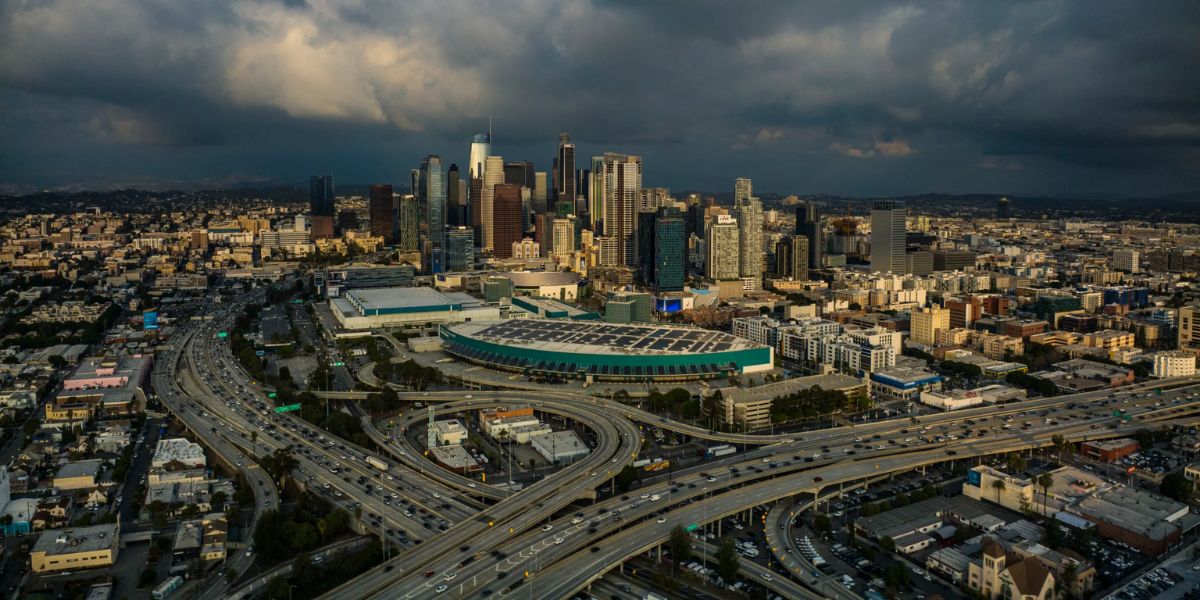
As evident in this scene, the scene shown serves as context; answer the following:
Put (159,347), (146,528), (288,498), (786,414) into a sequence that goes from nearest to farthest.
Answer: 1. (146,528)
2. (288,498)
3. (786,414)
4. (159,347)

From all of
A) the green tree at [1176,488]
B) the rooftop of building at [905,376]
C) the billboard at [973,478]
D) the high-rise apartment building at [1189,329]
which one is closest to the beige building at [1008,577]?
the billboard at [973,478]

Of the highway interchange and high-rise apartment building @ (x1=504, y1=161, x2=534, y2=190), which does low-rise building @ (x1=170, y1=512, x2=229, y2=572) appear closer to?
the highway interchange

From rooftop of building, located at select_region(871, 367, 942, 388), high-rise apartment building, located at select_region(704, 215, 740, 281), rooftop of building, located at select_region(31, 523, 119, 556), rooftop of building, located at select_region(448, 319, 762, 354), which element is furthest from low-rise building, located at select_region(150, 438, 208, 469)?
high-rise apartment building, located at select_region(704, 215, 740, 281)

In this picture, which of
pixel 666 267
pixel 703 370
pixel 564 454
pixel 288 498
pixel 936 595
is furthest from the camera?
pixel 666 267

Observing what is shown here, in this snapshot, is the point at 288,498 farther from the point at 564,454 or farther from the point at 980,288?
the point at 980,288

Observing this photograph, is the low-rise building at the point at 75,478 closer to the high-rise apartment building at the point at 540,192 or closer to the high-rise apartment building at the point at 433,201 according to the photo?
the high-rise apartment building at the point at 433,201

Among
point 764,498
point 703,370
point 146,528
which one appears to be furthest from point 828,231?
point 146,528
